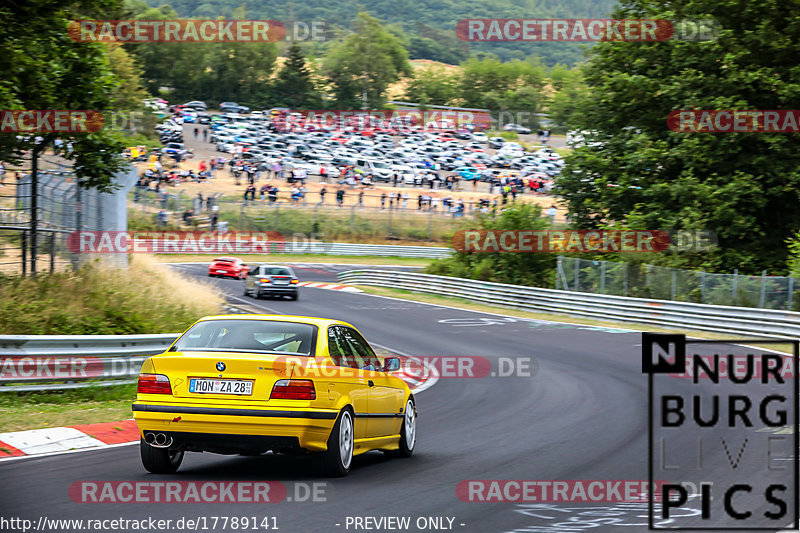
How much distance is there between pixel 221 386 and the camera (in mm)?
7586

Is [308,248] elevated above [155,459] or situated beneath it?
elevated above

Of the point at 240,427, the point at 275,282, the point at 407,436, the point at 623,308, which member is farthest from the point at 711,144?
the point at 240,427

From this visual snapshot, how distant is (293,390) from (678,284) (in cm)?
2298

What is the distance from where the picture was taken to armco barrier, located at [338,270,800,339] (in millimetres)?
24578

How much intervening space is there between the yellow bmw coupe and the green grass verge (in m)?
3.15

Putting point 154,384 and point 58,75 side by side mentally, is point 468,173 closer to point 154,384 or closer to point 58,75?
point 58,75

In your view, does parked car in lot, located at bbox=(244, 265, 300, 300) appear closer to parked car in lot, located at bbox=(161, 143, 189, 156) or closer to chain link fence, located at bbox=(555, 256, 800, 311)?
chain link fence, located at bbox=(555, 256, 800, 311)

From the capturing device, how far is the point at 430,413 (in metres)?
13.1

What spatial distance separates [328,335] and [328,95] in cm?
13752

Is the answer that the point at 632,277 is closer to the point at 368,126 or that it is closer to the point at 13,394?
the point at 13,394

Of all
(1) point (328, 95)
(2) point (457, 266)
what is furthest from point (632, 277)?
(1) point (328, 95)

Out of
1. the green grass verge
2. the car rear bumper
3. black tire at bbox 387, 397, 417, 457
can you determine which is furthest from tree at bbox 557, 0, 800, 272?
the car rear bumper

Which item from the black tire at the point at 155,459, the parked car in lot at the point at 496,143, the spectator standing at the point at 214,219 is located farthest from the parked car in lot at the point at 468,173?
the black tire at the point at 155,459

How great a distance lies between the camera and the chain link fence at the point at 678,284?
82.5 feet
